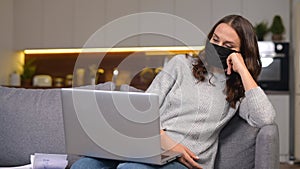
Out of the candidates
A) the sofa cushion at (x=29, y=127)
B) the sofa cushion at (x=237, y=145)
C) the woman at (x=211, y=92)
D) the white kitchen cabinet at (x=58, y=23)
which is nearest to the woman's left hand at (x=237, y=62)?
the woman at (x=211, y=92)

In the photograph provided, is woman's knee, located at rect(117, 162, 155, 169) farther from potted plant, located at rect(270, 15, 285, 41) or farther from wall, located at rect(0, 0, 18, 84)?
wall, located at rect(0, 0, 18, 84)

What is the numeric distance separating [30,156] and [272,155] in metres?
1.23

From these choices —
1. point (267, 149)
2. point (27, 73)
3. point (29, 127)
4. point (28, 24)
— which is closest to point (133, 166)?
point (267, 149)

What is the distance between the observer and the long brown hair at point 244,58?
2100 millimetres

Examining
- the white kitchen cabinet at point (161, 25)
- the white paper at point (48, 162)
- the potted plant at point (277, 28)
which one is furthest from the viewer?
the white kitchen cabinet at point (161, 25)

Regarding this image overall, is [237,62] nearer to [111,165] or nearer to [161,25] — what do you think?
[111,165]

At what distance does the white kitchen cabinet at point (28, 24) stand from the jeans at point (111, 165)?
3954mm

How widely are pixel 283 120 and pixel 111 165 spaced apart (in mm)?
3394

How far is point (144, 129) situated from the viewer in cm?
158

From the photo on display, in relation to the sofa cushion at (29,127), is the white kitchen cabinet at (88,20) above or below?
above

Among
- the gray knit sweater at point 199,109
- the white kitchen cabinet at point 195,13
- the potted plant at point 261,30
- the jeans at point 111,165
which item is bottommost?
the jeans at point 111,165

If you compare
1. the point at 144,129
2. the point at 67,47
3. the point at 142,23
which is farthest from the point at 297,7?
the point at 144,129

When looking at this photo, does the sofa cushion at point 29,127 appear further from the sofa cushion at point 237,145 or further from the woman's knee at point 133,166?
the sofa cushion at point 237,145

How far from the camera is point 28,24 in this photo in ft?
18.1
